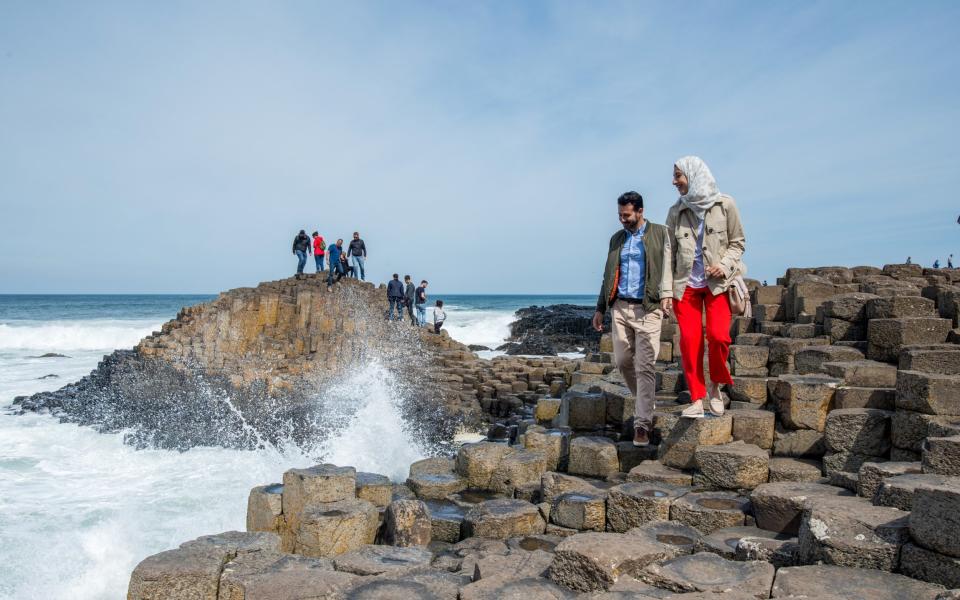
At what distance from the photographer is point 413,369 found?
19469 millimetres

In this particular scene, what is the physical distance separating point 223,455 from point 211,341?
9444 millimetres

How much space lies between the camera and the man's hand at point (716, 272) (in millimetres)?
5547

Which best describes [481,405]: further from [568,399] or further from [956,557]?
[956,557]

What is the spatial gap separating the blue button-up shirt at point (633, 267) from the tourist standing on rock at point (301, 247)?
21497 millimetres

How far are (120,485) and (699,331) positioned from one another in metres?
10.1

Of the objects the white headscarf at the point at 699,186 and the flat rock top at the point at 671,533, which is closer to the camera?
the flat rock top at the point at 671,533

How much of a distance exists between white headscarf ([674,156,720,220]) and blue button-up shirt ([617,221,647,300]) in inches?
19.6

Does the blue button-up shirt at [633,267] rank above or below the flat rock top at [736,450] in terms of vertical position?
above

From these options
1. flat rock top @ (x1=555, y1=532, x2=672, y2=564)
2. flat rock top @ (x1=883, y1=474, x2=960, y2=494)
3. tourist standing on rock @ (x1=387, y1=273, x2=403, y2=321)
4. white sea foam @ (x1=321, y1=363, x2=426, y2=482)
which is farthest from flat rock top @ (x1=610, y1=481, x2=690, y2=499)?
tourist standing on rock @ (x1=387, y1=273, x2=403, y2=321)

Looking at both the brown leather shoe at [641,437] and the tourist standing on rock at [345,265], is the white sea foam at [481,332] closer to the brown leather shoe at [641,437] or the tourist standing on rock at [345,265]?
the tourist standing on rock at [345,265]

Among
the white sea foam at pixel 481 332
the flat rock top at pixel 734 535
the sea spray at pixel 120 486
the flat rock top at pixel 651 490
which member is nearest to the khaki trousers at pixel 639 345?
the flat rock top at pixel 651 490

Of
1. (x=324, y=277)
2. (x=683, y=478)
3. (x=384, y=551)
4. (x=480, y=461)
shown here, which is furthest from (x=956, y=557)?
(x=324, y=277)

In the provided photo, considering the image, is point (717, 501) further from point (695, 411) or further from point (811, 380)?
point (811, 380)

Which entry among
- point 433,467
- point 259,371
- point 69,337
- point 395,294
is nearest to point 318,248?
point 395,294
